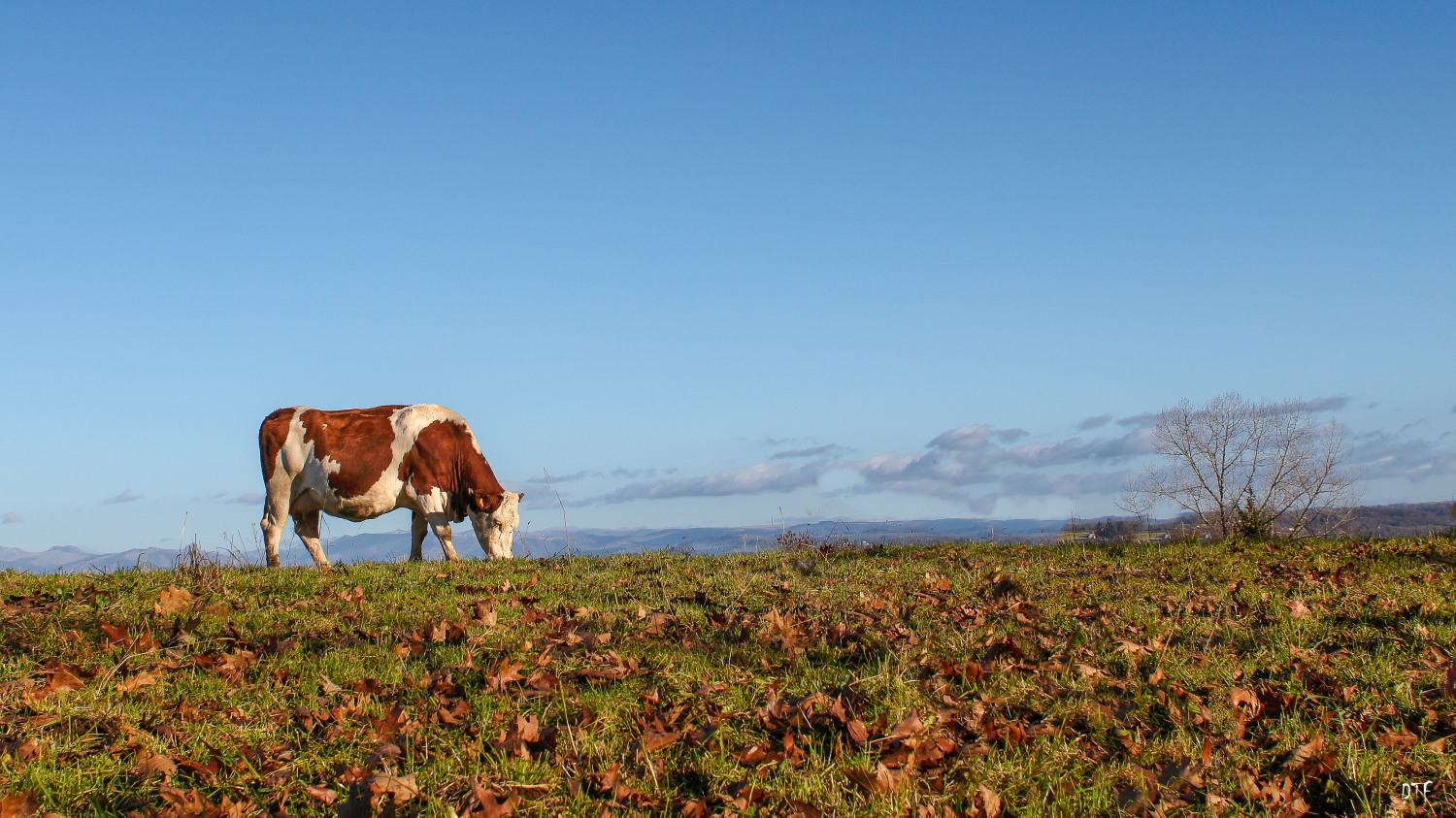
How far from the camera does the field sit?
4.35 metres

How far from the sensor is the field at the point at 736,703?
14.3 feet

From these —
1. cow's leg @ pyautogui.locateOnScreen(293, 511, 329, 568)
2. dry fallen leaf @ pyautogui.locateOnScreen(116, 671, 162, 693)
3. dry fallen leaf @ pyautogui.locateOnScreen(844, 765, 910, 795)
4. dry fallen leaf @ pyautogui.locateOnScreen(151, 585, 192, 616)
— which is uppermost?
cow's leg @ pyautogui.locateOnScreen(293, 511, 329, 568)

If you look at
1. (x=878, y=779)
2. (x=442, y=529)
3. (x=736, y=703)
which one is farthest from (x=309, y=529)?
(x=878, y=779)

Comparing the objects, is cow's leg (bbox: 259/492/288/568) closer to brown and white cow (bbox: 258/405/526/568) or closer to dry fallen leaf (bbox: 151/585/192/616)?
brown and white cow (bbox: 258/405/526/568)

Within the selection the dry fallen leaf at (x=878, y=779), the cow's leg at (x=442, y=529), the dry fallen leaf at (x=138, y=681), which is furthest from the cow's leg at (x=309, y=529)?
the dry fallen leaf at (x=878, y=779)

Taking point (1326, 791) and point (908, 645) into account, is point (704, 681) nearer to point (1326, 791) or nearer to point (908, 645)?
point (908, 645)

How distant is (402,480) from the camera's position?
1783 centimetres

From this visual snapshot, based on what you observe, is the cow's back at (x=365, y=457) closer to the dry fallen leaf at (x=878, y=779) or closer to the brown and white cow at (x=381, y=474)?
the brown and white cow at (x=381, y=474)

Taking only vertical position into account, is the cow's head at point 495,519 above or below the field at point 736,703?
above

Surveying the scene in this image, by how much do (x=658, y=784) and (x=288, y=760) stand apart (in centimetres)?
181

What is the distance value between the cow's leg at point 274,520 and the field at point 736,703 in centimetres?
849

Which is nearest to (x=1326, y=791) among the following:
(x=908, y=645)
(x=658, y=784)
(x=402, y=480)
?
(x=908, y=645)

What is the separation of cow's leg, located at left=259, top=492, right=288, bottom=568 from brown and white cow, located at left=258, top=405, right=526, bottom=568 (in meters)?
0.02

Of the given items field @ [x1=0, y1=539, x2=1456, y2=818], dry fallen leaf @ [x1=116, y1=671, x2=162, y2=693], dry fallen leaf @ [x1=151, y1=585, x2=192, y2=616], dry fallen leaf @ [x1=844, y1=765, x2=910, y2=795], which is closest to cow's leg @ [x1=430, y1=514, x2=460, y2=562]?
field @ [x1=0, y1=539, x2=1456, y2=818]
